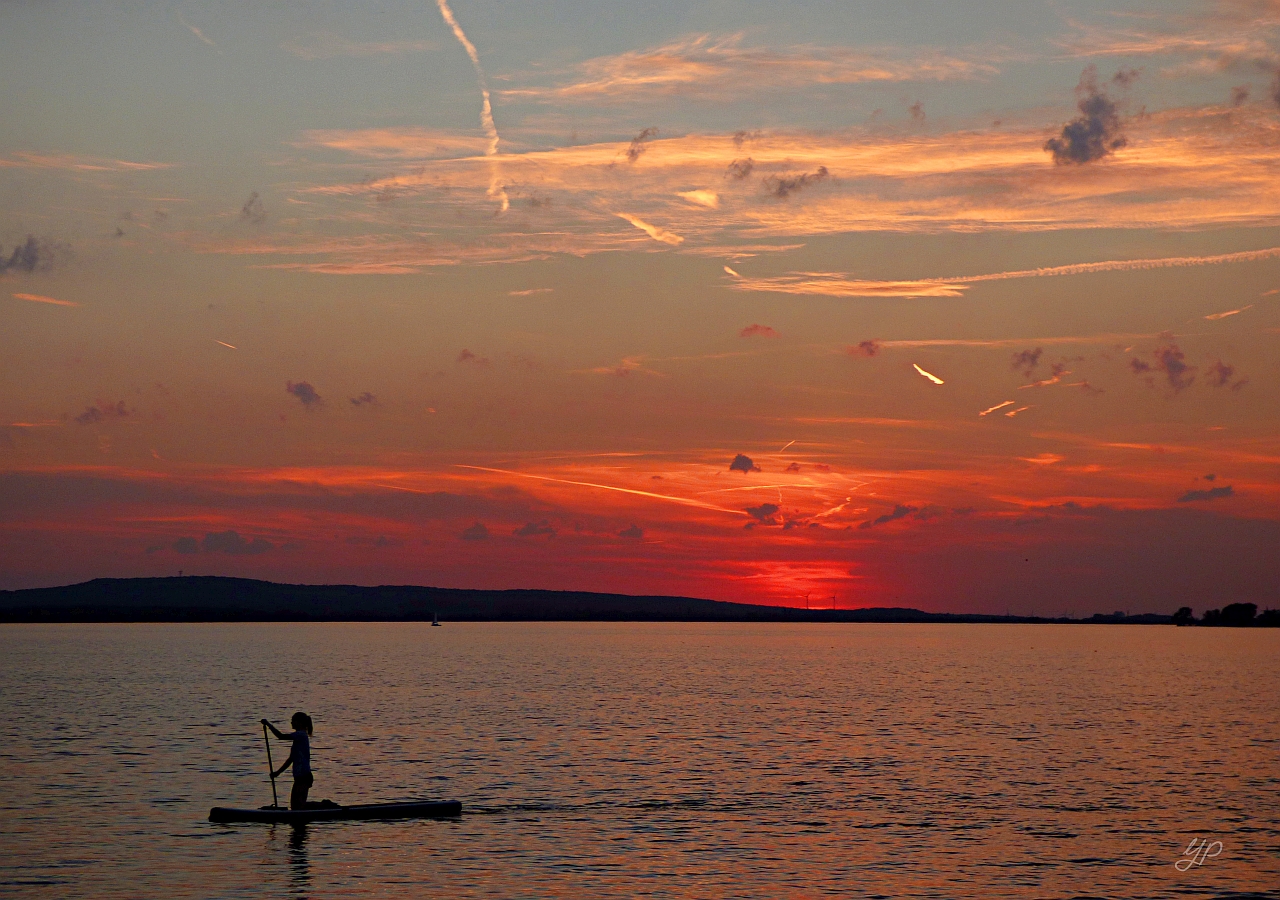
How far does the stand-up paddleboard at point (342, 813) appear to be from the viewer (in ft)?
154

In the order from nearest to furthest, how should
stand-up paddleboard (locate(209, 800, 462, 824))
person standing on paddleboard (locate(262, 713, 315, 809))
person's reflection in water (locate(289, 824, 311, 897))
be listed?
person's reflection in water (locate(289, 824, 311, 897)), person standing on paddleboard (locate(262, 713, 315, 809)), stand-up paddleboard (locate(209, 800, 462, 824))

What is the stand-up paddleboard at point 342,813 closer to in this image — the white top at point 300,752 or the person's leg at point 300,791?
the person's leg at point 300,791

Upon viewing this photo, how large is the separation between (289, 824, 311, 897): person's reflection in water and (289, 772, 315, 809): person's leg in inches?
28.5

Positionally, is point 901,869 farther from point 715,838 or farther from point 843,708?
point 843,708

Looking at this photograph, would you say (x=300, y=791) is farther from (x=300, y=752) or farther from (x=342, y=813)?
(x=342, y=813)

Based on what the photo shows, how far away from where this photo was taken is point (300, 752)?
47.1 metres

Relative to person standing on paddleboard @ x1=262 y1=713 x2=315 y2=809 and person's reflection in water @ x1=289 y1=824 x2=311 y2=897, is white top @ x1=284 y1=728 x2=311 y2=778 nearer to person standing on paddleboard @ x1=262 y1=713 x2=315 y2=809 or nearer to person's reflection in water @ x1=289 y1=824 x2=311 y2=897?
person standing on paddleboard @ x1=262 y1=713 x2=315 y2=809

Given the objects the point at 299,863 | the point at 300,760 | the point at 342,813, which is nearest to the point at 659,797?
the point at 342,813

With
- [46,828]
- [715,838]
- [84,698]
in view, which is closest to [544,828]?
[715,838]

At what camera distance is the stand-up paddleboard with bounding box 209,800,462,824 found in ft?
154

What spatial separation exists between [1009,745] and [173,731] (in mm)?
52560

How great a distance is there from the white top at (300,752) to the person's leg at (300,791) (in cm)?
17

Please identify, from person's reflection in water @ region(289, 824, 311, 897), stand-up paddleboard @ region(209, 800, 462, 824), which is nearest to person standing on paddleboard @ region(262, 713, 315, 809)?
stand-up paddleboard @ region(209, 800, 462, 824)

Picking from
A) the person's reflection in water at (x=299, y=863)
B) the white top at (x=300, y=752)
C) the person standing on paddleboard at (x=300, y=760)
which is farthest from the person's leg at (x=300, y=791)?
the person's reflection in water at (x=299, y=863)
